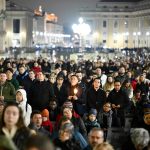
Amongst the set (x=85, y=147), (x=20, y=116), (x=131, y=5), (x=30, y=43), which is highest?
(x=131, y=5)

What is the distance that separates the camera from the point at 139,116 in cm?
1045

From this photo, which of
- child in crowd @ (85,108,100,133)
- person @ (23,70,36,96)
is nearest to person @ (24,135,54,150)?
child in crowd @ (85,108,100,133)

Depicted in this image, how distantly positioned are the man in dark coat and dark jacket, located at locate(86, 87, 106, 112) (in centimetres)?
93

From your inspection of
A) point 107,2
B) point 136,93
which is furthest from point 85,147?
point 107,2

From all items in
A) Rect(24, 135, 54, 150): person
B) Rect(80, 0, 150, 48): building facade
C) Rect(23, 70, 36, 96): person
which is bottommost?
Rect(24, 135, 54, 150): person

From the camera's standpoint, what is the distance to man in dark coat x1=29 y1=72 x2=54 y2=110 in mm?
12438

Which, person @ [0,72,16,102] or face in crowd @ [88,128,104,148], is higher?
person @ [0,72,16,102]

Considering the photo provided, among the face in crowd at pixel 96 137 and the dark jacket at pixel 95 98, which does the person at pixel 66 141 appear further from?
the dark jacket at pixel 95 98

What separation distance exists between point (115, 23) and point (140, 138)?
11658 centimetres

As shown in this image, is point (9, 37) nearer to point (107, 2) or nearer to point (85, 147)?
point (107, 2)

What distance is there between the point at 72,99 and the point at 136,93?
9.73ft

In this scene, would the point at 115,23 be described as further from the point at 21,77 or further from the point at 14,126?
the point at 14,126

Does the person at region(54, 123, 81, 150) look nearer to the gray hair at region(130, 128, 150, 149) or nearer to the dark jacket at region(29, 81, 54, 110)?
the gray hair at region(130, 128, 150, 149)

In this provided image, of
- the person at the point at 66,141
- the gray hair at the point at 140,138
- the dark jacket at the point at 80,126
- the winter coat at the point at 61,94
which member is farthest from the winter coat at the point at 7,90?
the person at the point at 66,141
